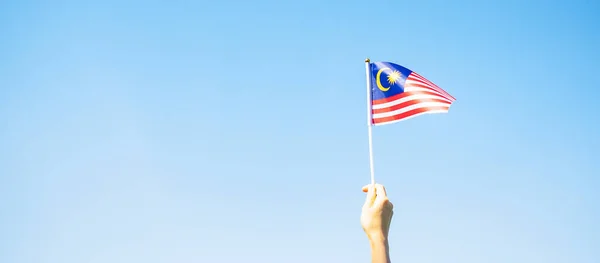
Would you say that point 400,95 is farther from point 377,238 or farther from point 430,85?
point 377,238

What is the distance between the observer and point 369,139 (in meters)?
10.5

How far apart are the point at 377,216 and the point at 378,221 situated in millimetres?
83

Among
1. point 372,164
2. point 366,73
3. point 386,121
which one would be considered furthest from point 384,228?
point 366,73

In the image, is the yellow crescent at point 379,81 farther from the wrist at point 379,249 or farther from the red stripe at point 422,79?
the wrist at point 379,249

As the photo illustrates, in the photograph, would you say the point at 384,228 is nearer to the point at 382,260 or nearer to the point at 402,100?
the point at 382,260

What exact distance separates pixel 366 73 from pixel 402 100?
103 cm

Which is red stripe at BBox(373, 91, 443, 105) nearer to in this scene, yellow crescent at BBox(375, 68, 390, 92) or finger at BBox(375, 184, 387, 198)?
yellow crescent at BBox(375, 68, 390, 92)

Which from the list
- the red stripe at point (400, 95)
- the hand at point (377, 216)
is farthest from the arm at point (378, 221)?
the red stripe at point (400, 95)

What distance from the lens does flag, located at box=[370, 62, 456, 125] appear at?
37.9ft

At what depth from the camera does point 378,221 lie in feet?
25.4

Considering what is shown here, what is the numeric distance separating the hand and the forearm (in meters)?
0.03

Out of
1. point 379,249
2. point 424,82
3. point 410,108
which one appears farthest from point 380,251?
point 424,82

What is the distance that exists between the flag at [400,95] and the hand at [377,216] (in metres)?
3.58

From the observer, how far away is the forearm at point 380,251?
7359 mm
